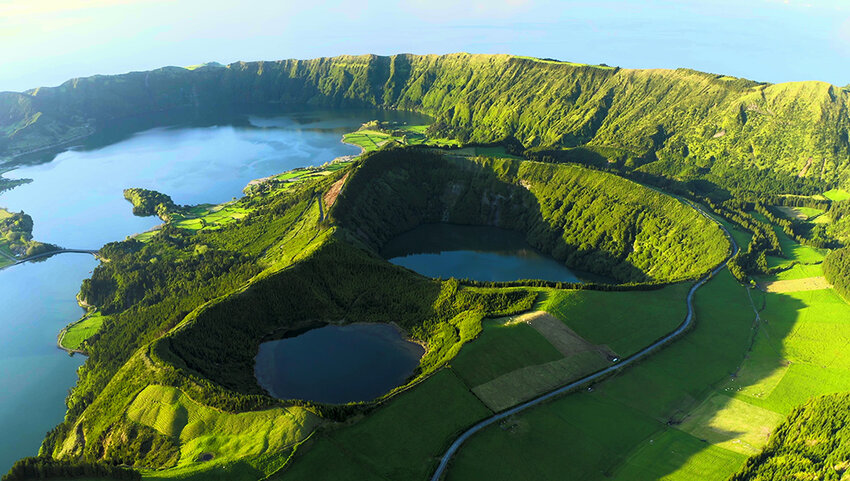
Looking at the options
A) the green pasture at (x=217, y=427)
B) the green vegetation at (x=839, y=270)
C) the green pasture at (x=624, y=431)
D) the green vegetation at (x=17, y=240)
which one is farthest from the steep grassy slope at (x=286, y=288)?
the green vegetation at (x=17, y=240)

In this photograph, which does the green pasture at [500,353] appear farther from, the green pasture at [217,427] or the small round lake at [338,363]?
the green pasture at [217,427]

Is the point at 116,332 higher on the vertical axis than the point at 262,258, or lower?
lower

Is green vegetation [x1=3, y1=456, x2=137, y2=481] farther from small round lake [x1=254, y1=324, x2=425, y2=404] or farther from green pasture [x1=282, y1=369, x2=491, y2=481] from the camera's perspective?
small round lake [x1=254, y1=324, x2=425, y2=404]

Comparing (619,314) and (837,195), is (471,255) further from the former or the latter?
(837,195)

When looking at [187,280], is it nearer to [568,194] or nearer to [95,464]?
[95,464]

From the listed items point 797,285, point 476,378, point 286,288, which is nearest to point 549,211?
point 797,285

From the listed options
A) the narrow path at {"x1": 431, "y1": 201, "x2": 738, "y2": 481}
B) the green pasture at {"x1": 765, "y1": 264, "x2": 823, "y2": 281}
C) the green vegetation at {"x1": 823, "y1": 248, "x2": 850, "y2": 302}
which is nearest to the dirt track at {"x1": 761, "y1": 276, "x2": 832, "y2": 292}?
the green pasture at {"x1": 765, "y1": 264, "x2": 823, "y2": 281}

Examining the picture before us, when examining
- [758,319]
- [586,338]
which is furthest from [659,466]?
[758,319]
